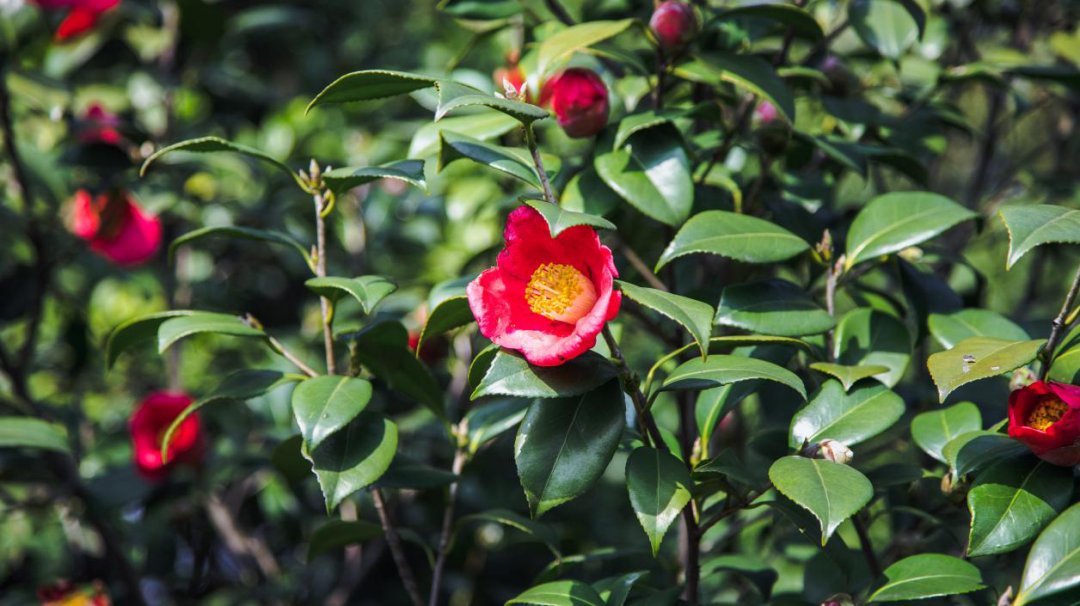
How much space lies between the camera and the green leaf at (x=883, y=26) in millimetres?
1139

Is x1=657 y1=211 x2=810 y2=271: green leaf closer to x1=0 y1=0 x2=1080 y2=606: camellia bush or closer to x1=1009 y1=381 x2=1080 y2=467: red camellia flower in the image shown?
x1=0 y1=0 x2=1080 y2=606: camellia bush

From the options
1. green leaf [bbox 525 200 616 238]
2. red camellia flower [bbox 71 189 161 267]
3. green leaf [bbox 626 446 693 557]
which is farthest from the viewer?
red camellia flower [bbox 71 189 161 267]

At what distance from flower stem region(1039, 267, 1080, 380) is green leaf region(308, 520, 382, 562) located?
0.60 metres

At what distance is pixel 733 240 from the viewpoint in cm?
85

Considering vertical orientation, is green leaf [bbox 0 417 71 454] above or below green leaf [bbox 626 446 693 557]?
below

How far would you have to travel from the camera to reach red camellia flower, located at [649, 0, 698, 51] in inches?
37.6

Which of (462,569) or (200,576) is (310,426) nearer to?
(462,569)

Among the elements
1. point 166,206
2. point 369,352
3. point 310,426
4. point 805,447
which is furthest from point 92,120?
point 805,447

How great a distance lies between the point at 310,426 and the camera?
0.76 metres

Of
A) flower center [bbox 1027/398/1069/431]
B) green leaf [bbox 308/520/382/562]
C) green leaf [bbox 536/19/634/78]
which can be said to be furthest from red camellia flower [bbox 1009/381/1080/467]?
green leaf [bbox 308/520/382/562]

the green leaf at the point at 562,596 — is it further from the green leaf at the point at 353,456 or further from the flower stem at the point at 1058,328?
the flower stem at the point at 1058,328

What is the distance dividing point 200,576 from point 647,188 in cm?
131

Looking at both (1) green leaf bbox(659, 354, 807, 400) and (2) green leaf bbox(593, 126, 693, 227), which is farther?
(2) green leaf bbox(593, 126, 693, 227)

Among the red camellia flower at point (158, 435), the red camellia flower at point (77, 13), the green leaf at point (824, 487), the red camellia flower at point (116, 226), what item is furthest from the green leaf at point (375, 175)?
the red camellia flower at point (77, 13)
